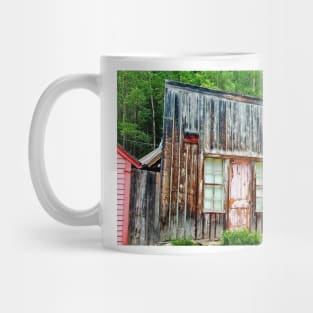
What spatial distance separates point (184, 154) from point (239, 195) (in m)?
0.13

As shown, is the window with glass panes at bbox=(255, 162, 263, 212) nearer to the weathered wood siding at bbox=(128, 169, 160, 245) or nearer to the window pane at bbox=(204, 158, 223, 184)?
the window pane at bbox=(204, 158, 223, 184)

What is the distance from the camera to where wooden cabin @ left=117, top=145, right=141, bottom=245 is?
259cm

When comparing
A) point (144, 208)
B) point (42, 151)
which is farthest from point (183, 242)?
point (42, 151)

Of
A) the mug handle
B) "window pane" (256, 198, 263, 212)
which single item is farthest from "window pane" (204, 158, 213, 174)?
the mug handle

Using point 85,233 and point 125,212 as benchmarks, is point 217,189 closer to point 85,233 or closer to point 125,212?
point 125,212

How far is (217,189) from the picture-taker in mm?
2592

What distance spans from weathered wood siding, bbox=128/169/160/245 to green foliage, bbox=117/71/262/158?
1.8 inches

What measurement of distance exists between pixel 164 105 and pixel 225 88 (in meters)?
0.12

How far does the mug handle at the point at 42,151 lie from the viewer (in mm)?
2674

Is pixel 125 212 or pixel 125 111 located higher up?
pixel 125 111

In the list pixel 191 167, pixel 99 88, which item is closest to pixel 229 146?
pixel 191 167

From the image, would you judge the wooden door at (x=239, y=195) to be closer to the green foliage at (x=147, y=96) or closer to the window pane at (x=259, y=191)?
the window pane at (x=259, y=191)
